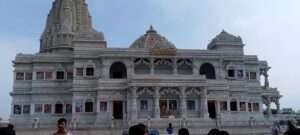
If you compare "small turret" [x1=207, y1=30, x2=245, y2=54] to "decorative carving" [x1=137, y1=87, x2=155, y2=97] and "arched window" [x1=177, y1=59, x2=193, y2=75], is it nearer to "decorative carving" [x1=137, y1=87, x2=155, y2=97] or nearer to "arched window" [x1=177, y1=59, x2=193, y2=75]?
"arched window" [x1=177, y1=59, x2=193, y2=75]

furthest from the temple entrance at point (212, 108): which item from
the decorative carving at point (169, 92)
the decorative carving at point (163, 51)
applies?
the decorative carving at point (163, 51)

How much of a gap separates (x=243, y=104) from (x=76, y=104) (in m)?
21.1

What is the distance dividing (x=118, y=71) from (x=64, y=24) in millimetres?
11255

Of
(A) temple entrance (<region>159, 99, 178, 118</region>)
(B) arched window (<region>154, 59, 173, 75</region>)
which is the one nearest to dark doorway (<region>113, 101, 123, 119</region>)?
(A) temple entrance (<region>159, 99, 178, 118</region>)

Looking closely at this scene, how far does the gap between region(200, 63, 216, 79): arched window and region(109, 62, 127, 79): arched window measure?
10.5 meters

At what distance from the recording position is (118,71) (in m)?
45.6

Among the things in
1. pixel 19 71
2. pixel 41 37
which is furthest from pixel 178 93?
pixel 41 37

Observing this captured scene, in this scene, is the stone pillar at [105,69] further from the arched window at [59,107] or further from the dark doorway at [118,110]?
the arched window at [59,107]

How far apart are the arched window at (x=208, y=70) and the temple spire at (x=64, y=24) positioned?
52.1 ft

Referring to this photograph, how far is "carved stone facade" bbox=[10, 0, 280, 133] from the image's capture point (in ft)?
132

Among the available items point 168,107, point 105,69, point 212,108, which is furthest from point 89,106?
point 212,108

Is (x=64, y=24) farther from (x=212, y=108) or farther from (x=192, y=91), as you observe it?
(x=212, y=108)

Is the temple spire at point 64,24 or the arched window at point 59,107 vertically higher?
the temple spire at point 64,24

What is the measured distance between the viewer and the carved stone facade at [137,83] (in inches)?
1585
